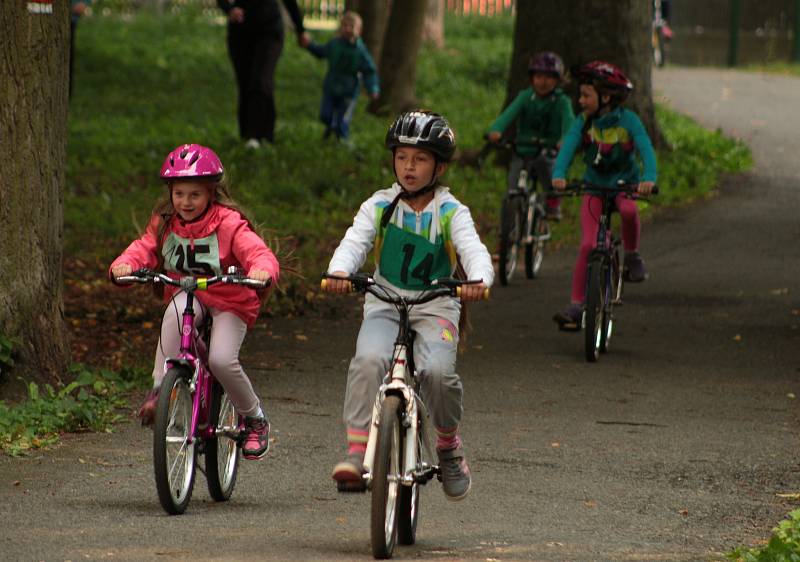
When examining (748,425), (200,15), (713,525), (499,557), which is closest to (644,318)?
(748,425)

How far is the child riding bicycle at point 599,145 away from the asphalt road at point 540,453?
569 millimetres

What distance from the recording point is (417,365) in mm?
6246

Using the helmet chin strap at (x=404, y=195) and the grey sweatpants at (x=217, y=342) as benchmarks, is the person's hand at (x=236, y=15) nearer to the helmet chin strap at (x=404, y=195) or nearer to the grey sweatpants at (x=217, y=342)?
the grey sweatpants at (x=217, y=342)

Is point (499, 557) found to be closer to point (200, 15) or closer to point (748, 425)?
point (748, 425)

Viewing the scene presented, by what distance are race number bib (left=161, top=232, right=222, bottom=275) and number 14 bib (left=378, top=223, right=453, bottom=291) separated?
840 mm

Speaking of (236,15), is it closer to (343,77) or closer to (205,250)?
(343,77)

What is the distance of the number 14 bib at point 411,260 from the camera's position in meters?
6.40

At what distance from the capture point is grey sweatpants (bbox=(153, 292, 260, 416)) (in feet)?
22.4

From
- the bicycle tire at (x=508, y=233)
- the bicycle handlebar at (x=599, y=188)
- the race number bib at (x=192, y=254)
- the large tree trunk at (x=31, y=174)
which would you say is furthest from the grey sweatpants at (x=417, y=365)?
the bicycle tire at (x=508, y=233)

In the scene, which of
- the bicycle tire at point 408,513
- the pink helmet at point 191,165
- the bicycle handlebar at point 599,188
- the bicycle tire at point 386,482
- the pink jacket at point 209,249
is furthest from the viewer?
the bicycle handlebar at point 599,188

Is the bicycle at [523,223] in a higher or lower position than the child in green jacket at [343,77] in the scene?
lower

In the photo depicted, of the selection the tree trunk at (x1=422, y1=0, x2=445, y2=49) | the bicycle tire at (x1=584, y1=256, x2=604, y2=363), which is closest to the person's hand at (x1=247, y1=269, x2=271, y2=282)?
the bicycle tire at (x1=584, y1=256, x2=604, y2=363)

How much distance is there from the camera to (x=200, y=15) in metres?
39.6

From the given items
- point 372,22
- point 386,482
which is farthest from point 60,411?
point 372,22
